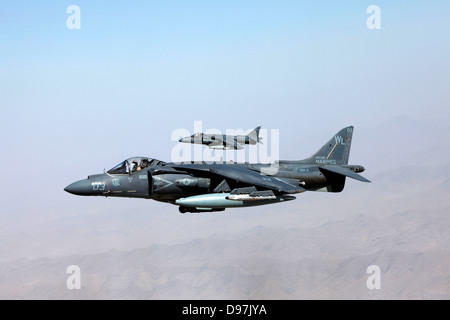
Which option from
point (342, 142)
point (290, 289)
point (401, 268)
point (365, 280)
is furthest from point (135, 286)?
point (342, 142)

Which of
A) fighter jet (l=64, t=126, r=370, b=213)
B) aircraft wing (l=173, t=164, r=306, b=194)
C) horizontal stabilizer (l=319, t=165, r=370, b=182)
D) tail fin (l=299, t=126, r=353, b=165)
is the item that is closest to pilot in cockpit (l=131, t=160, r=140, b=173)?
fighter jet (l=64, t=126, r=370, b=213)

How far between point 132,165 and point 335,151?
12.4m

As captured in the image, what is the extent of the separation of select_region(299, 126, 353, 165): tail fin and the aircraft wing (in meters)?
5.43

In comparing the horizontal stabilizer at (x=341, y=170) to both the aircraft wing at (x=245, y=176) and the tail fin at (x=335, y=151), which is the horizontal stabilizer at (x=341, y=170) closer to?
the tail fin at (x=335, y=151)

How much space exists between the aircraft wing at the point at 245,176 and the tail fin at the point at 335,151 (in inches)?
214

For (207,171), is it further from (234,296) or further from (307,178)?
(234,296)

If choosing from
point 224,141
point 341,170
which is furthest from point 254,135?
point 341,170

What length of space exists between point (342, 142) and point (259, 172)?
7.18 meters

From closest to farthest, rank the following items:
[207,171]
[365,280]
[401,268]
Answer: [207,171] < [365,280] < [401,268]

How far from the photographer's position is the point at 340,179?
110 feet

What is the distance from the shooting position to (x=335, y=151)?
35.7 meters

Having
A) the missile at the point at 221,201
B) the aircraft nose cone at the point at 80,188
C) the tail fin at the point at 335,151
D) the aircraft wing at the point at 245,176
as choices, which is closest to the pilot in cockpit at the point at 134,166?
the aircraft wing at the point at 245,176

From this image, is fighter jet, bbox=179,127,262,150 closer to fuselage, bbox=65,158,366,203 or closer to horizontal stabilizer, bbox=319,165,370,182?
horizontal stabilizer, bbox=319,165,370,182

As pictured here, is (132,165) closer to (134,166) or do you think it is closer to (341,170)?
(134,166)
